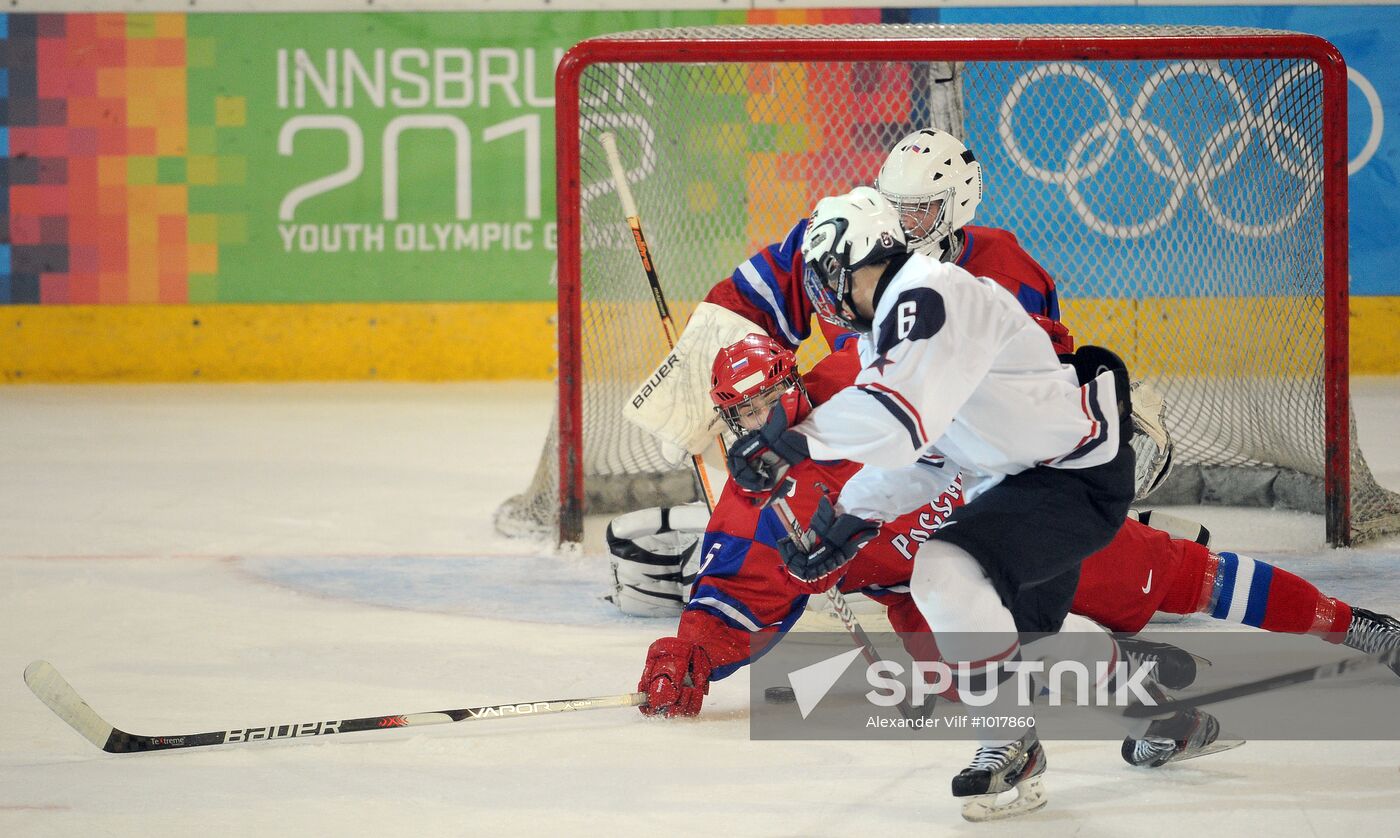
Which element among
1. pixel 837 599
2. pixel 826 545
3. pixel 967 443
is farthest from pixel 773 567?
pixel 967 443

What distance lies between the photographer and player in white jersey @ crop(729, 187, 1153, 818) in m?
2.00

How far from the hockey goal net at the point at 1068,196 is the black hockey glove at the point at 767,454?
1689mm

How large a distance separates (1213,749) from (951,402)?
0.72 meters

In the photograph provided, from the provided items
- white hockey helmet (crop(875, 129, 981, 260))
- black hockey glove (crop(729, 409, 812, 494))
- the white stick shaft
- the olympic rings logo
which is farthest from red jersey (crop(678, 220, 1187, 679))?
the olympic rings logo

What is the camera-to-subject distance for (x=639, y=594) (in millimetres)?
3180

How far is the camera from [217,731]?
2389 mm

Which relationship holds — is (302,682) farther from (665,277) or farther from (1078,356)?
(665,277)

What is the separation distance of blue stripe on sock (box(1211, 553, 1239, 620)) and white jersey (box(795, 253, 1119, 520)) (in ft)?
1.30

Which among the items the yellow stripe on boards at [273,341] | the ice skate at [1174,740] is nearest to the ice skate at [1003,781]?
the ice skate at [1174,740]

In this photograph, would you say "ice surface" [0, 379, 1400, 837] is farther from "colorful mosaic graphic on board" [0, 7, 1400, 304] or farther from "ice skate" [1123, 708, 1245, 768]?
"colorful mosaic graphic on board" [0, 7, 1400, 304]

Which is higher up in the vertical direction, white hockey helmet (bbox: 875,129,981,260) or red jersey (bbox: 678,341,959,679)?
white hockey helmet (bbox: 875,129,981,260)

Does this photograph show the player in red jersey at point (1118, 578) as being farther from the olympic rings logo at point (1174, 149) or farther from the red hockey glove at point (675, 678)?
the olympic rings logo at point (1174, 149)

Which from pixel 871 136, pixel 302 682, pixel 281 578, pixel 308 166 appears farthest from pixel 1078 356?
pixel 308 166

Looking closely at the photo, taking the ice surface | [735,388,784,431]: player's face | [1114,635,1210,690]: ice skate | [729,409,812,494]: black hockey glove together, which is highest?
[735,388,784,431]: player's face
